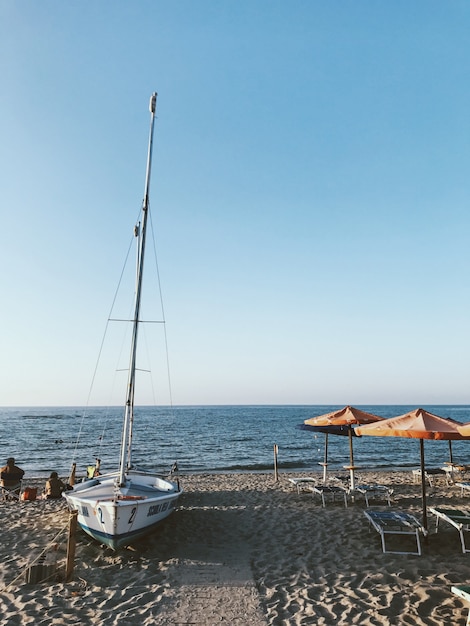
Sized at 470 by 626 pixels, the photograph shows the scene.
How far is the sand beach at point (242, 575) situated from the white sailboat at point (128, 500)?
0.48 meters

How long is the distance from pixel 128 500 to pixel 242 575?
307cm

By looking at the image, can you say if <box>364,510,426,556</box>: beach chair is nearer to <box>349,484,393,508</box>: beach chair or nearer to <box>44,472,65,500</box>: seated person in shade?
<box>349,484,393,508</box>: beach chair

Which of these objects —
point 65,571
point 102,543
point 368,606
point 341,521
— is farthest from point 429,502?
point 65,571

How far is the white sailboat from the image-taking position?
29.9ft

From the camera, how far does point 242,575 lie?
26.5 feet

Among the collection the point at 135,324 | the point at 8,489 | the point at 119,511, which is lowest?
the point at 8,489

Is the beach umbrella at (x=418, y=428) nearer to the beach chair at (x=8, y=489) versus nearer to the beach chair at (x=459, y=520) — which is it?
the beach chair at (x=459, y=520)

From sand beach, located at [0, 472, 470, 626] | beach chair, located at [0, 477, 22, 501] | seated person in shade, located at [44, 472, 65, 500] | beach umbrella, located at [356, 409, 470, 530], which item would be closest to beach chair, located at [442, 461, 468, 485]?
sand beach, located at [0, 472, 470, 626]

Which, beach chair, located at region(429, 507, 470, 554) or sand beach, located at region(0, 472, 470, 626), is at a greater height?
beach chair, located at region(429, 507, 470, 554)

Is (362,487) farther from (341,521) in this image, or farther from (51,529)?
(51,529)

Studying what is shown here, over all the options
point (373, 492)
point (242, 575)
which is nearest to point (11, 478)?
point (242, 575)

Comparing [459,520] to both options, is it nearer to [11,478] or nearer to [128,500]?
[128,500]

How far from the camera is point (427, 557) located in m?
8.60

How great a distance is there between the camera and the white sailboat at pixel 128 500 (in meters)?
9.12
